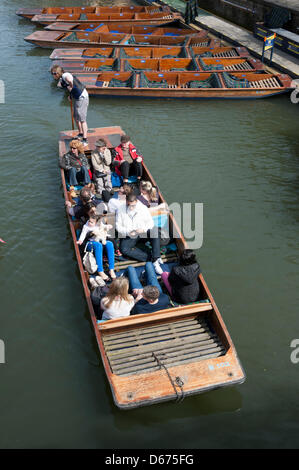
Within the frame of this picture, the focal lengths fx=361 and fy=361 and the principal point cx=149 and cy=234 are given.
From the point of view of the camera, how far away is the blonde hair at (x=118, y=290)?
4742 mm

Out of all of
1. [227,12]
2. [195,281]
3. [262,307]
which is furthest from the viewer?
[227,12]

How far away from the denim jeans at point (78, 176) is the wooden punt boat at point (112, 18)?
16612 millimetres

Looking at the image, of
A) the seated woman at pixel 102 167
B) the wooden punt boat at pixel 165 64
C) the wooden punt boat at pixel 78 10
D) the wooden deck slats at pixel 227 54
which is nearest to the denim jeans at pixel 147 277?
the seated woman at pixel 102 167

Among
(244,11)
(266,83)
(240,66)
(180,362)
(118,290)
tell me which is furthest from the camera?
(244,11)

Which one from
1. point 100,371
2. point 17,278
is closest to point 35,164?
point 17,278

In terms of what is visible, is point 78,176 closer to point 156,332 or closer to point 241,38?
point 156,332

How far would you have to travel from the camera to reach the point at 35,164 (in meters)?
10.1

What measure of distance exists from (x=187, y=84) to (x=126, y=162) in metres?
7.61

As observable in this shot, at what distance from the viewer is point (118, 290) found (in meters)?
4.76

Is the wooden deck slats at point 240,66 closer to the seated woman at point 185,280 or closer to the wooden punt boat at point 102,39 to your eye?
the wooden punt boat at point 102,39

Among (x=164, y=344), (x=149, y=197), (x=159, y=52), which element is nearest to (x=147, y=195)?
(x=149, y=197)

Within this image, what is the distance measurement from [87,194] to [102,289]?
174 centimetres
